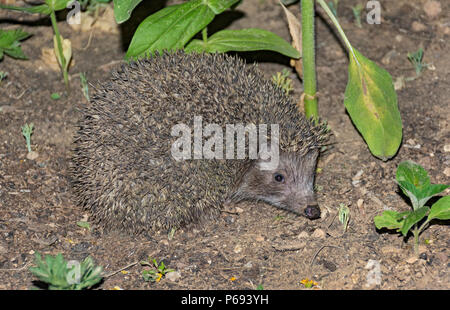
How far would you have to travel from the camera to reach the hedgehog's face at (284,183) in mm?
6477

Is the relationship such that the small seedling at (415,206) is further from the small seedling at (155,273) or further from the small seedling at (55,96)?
the small seedling at (55,96)

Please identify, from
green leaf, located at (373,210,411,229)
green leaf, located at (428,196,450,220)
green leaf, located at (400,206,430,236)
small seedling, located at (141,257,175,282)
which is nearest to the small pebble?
small seedling, located at (141,257,175,282)

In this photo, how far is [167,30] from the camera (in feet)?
21.2

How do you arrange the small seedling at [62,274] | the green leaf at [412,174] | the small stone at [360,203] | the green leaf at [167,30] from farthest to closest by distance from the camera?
the green leaf at [167,30] < the small stone at [360,203] < the green leaf at [412,174] < the small seedling at [62,274]

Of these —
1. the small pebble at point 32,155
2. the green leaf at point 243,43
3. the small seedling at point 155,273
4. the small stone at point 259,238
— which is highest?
the green leaf at point 243,43

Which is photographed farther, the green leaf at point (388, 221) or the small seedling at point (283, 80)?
the small seedling at point (283, 80)

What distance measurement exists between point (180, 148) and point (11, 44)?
347 cm

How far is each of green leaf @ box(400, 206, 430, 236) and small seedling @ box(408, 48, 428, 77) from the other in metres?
2.82

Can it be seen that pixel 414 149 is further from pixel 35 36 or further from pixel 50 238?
pixel 35 36

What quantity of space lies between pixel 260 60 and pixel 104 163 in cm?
306

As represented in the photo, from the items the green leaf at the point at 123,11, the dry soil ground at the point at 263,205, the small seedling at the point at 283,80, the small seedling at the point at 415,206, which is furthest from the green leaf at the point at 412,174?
the green leaf at the point at 123,11

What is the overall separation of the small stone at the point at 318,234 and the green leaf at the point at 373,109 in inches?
43.7

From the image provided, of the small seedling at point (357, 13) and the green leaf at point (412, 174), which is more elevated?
the small seedling at point (357, 13)

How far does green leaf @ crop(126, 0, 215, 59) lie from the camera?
6.43 meters
